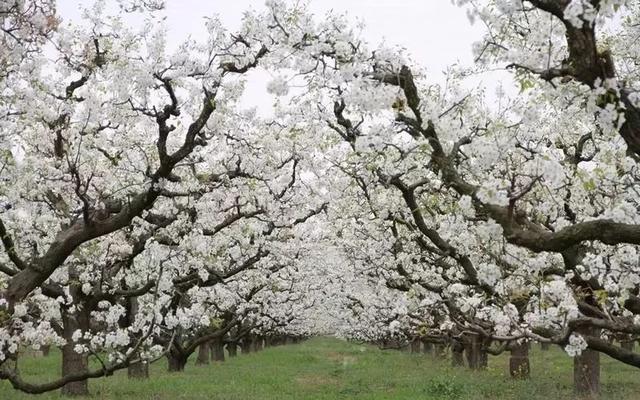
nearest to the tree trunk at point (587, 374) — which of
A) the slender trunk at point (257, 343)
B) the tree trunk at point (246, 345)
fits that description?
the tree trunk at point (246, 345)

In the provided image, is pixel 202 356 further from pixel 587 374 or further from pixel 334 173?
pixel 587 374

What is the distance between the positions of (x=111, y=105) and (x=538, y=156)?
39.7 ft

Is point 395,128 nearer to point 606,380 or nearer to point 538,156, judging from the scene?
point 538,156

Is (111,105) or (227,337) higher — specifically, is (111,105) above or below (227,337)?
above

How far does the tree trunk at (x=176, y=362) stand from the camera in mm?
34375

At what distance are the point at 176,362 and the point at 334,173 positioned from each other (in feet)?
55.0

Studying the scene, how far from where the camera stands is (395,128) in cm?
912

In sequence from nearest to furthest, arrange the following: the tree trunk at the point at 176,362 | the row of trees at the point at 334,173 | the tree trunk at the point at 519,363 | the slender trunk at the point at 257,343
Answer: the row of trees at the point at 334,173 < the tree trunk at the point at 519,363 < the tree trunk at the point at 176,362 < the slender trunk at the point at 257,343

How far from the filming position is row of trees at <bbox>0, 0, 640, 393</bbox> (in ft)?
27.2

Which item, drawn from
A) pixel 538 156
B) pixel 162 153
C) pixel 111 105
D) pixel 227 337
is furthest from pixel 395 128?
pixel 227 337

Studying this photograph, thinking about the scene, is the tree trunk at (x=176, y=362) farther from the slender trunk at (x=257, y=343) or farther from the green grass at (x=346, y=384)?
the slender trunk at (x=257, y=343)

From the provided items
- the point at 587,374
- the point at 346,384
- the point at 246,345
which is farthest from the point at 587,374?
the point at 246,345

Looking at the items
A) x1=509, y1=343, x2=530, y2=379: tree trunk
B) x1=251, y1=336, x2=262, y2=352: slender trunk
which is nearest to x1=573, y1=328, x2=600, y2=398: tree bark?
x1=509, y1=343, x2=530, y2=379: tree trunk

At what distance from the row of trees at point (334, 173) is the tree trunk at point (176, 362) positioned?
23.6 ft
